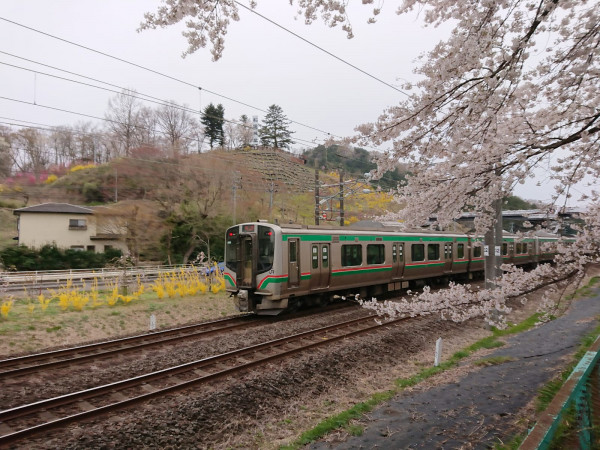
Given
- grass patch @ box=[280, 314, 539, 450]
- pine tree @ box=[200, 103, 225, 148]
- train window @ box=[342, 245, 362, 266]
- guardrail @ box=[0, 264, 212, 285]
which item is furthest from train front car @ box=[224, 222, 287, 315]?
pine tree @ box=[200, 103, 225, 148]

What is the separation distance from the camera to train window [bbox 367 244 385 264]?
14425 mm

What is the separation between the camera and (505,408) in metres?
6.00

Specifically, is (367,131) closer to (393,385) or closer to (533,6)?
(533,6)

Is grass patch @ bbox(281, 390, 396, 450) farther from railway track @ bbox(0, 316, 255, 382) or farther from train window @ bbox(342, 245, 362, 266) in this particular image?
train window @ bbox(342, 245, 362, 266)

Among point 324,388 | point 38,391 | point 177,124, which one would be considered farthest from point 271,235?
point 177,124

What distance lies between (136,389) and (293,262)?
603cm

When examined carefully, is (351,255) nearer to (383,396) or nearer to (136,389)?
(383,396)

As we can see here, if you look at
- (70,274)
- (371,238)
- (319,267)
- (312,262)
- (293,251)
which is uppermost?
(371,238)

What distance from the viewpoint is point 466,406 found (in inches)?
241

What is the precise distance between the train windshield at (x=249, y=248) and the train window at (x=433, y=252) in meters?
8.69

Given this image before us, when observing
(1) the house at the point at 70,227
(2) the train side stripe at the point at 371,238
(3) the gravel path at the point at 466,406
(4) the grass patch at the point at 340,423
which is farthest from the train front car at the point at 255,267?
(1) the house at the point at 70,227

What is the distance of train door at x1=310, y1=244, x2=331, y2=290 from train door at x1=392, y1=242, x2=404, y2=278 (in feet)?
12.4

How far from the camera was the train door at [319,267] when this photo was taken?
12.4m

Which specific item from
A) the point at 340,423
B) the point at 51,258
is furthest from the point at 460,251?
the point at 51,258
